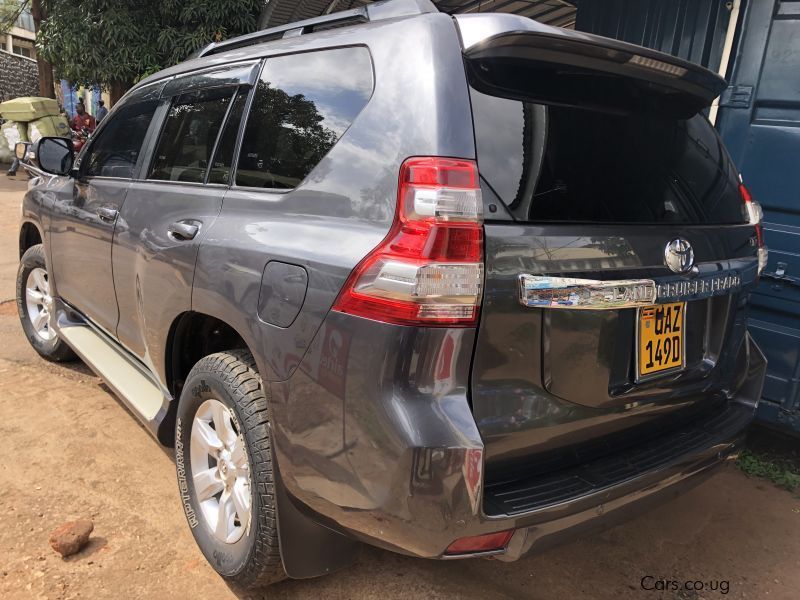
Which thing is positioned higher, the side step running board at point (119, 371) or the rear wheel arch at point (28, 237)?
the rear wheel arch at point (28, 237)

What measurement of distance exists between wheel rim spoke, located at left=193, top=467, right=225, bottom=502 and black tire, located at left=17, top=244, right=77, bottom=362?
2193 millimetres

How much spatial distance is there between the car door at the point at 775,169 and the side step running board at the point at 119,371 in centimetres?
299

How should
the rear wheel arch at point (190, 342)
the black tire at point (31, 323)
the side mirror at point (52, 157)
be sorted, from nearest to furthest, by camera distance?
1. the rear wheel arch at point (190, 342)
2. the side mirror at point (52, 157)
3. the black tire at point (31, 323)

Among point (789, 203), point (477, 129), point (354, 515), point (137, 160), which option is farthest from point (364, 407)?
point (789, 203)

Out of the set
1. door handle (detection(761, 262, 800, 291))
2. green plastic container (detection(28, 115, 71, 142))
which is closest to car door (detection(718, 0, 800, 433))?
door handle (detection(761, 262, 800, 291))

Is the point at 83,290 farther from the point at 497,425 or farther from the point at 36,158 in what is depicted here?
the point at 497,425

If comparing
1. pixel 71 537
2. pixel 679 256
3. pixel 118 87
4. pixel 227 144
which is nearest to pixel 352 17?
pixel 227 144

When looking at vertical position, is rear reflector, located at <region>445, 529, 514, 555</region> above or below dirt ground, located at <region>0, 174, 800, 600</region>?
above

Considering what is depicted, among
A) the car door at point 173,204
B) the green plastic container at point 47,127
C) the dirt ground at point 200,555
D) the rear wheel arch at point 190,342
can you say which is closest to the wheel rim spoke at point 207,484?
the dirt ground at point 200,555

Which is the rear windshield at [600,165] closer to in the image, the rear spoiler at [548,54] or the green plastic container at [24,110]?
the rear spoiler at [548,54]

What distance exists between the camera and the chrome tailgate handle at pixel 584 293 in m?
1.56

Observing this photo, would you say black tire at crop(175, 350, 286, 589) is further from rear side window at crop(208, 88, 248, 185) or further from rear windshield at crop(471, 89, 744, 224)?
rear windshield at crop(471, 89, 744, 224)

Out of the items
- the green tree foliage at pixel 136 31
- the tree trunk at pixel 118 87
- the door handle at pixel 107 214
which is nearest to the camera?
the door handle at pixel 107 214

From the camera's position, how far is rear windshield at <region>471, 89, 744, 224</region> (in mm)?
1609
